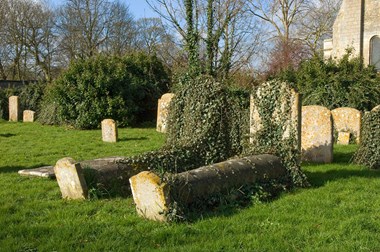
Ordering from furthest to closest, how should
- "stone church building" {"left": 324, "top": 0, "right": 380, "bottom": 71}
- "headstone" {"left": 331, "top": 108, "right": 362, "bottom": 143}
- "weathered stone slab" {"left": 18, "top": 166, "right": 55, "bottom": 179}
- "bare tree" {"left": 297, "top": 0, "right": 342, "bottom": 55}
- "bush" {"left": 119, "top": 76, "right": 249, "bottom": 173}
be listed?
→ "bare tree" {"left": 297, "top": 0, "right": 342, "bottom": 55} < "stone church building" {"left": 324, "top": 0, "right": 380, "bottom": 71} < "headstone" {"left": 331, "top": 108, "right": 362, "bottom": 143} < "weathered stone slab" {"left": 18, "top": 166, "right": 55, "bottom": 179} < "bush" {"left": 119, "top": 76, "right": 249, "bottom": 173}

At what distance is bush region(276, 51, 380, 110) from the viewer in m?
16.1

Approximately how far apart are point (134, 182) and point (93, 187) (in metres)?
1.32

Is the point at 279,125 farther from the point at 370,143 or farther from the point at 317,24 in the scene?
the point at 317,24

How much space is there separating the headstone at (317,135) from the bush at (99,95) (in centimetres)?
982

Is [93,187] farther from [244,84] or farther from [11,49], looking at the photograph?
[11,49]

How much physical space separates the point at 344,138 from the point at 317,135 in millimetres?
3477

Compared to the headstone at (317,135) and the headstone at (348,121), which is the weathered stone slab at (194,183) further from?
the headstone at (348,121)

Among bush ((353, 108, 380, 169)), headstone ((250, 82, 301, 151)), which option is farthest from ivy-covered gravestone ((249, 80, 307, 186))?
bush ((353, 108, 380, 169))

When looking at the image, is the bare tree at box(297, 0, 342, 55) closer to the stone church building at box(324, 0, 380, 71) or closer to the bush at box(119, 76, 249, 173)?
the stone church building at box(324, 0, 380, 71)

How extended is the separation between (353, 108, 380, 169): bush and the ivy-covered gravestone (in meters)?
2.68

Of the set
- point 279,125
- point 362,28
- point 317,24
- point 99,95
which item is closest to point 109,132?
point 99,95

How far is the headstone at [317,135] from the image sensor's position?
990cm

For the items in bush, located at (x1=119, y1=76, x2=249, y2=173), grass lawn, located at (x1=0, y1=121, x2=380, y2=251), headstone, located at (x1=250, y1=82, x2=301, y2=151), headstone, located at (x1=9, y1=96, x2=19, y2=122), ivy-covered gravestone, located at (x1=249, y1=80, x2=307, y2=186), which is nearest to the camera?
grass lawn, located at (x1=0, y1=121, x2=380, y2=251)

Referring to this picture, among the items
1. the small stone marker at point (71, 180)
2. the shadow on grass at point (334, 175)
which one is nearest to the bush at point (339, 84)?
the shadow on grass at point (334, 175)
